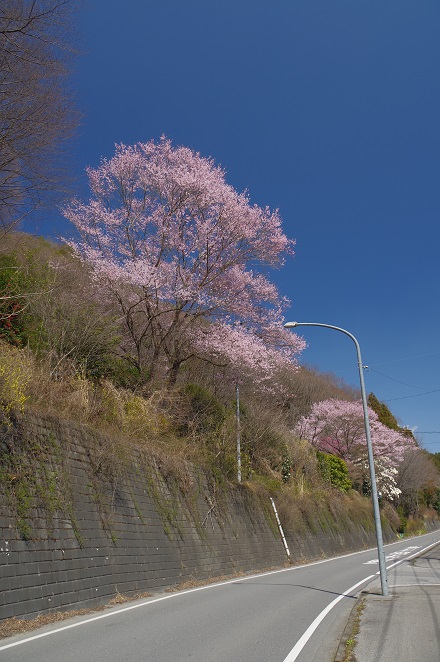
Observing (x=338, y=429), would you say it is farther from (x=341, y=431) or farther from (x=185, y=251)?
(x=185, y=251)

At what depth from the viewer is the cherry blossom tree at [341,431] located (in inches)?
1715

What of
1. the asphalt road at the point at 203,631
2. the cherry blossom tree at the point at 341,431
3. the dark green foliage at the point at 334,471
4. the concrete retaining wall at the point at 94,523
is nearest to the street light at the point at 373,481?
the asphalt road at the point at 203,631

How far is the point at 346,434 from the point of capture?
A: 45.7m

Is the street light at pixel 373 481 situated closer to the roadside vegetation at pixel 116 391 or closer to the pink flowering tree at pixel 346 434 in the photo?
the roadside vegetation at pixel 116 391

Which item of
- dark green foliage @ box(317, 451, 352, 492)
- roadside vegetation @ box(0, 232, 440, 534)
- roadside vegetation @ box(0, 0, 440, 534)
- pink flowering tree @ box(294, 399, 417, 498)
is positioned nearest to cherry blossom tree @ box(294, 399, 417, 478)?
pink flowering tree @ box(294, 399, 417, 498)

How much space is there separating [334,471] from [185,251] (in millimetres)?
26082

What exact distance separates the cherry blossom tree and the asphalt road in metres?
30.6

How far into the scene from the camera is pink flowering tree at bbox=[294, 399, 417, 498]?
43.7 meters

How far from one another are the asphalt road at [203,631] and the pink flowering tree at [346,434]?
31021 millimetres

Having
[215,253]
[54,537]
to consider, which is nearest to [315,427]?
[215,253]

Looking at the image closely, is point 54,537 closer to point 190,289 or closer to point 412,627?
point 412,627

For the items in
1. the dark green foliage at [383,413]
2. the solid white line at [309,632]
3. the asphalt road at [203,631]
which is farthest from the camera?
the dark green foliage at [383,413]

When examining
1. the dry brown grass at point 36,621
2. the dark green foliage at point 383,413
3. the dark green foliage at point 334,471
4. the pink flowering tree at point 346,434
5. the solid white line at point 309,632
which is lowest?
the solid white line at point 309,632

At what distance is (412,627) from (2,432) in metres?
7.35
